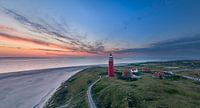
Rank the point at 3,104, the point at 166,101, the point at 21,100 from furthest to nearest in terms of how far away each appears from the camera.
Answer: the point at 21,100
the point at 3,104
the point at 166,101

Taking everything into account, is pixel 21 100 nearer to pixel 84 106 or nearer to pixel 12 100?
pixel 12 100

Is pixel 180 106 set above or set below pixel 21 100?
above

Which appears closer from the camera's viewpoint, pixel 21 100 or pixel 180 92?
pixel 180 92

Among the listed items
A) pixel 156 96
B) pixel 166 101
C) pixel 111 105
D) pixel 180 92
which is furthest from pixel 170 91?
pixel 111 105

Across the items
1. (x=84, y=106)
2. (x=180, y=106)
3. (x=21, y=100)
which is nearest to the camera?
(x=180, y=106)

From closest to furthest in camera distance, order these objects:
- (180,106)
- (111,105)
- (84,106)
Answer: (180,106) → (111,105) → (84,106)

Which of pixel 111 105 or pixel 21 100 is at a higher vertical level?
pixel 111 105

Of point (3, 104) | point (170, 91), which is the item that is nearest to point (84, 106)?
point (170, 91)

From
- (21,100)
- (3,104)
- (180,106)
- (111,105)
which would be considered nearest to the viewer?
(180,106)

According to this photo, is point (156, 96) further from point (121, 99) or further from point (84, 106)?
point (84, 106)
